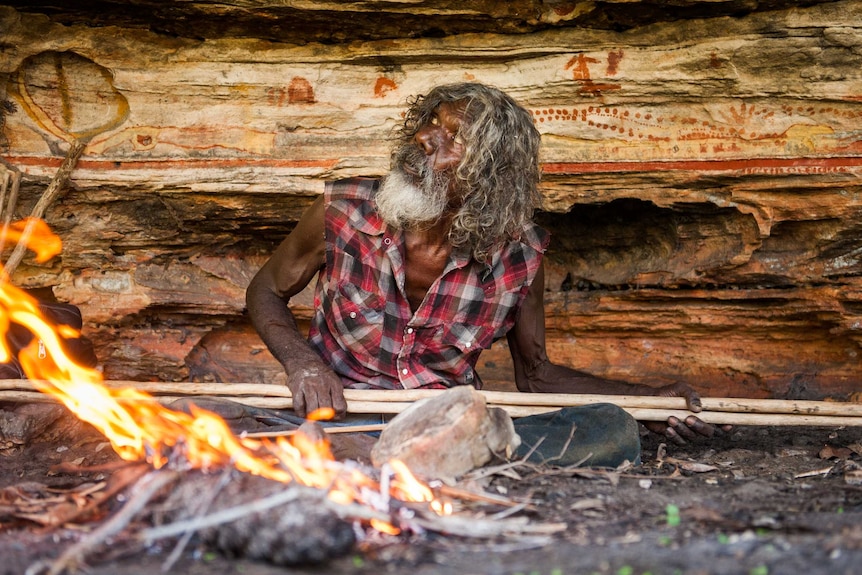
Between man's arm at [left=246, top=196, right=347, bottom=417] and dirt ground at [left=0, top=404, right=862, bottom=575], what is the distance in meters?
0.88

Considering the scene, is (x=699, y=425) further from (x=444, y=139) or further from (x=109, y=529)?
(x=109, y=529)

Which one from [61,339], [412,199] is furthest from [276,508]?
[61,339]

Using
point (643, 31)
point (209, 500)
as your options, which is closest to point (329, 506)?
point (209, 500)

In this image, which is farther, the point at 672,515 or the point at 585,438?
the point at 585,438

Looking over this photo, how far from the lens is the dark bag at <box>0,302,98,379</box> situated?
4034 millimetres

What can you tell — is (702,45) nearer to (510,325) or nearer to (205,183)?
(510,325)

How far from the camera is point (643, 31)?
15.3 feet

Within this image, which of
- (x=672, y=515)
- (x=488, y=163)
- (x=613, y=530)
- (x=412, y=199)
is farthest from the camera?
(x=488, y=163)

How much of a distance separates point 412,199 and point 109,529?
1.86m

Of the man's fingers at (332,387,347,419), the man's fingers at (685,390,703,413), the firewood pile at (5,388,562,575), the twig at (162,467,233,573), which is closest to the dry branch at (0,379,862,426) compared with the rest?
the man's fingers at (685,390,703,413)

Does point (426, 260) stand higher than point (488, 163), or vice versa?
point (488, 163)

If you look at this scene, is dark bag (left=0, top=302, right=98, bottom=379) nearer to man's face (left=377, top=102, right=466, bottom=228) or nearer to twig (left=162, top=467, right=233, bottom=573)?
man's face (left=377, top=102, right=466, bottom=228)

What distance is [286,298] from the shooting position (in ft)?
13.9

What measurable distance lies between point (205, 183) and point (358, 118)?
90 cm
